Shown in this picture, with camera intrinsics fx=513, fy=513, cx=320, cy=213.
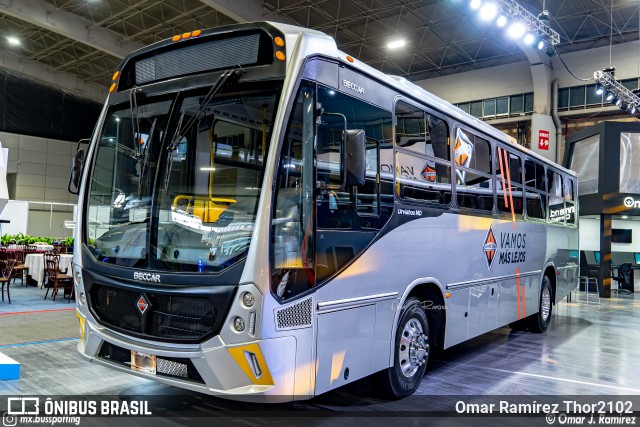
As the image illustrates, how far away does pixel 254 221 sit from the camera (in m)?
3.37

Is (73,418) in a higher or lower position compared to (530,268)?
lower

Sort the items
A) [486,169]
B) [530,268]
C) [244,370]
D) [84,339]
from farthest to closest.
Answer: [530,268] < [486,169] < [84,339] < [244,370]

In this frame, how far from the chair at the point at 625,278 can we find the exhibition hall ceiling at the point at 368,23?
27.4 feet

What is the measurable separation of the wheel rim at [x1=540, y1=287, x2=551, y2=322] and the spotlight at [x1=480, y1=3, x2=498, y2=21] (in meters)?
6.15

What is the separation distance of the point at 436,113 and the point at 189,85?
2.78m

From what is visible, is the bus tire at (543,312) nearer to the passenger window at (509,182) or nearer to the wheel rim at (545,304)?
the wheel rim at (545,304)

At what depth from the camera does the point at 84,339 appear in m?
4.16

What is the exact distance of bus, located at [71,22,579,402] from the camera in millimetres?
3393

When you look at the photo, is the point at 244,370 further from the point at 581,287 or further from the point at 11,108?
the point at 11,108

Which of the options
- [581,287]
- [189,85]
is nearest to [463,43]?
[581,287]

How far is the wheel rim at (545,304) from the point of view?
347 inches

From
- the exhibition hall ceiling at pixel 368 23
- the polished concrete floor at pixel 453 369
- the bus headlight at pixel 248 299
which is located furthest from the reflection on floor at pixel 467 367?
the exhibition hall ceiling at pixel 368 23

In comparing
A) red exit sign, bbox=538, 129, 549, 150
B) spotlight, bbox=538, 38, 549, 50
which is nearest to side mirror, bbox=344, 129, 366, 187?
spotlight, bbox=538, 38, 549, 50

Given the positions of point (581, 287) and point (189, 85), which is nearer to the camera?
point (189, 85)
